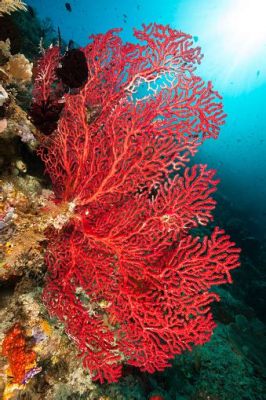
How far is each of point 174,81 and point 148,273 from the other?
2674 mm

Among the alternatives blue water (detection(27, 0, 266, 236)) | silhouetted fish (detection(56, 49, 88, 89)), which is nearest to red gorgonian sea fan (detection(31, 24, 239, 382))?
silhouetted fish (detection(56, 49, 88, 89))

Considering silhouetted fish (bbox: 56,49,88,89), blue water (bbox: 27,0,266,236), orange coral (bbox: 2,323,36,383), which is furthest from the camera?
blue water (bbox: 27,0,266,236)

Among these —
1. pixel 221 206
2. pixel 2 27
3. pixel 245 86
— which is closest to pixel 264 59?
Answer: pixel 245 86

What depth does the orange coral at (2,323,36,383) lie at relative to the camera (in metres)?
3.01

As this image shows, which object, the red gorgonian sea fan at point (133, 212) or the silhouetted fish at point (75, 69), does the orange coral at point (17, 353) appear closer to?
the red gorgonian sea fan at point (133, 212)

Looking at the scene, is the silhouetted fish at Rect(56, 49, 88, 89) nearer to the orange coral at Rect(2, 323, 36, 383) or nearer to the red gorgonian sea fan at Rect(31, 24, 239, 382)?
the red gorgonian sea fan at Rect(31, 24, 239, 382)

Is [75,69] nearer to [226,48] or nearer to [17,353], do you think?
[17,353]

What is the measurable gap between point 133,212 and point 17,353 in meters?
2.17

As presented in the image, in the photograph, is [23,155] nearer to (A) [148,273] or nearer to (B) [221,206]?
(A) [148,273]

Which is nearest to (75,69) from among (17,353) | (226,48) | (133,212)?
(133,212)

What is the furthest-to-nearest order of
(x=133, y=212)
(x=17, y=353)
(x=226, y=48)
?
(x=226, y=48) → (x=133, y=212) → (x=17, y=353)

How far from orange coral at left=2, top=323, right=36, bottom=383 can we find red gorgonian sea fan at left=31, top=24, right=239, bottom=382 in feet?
1.74

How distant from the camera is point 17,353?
3.04m

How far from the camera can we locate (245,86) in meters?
180
